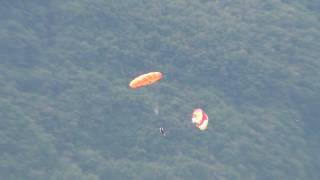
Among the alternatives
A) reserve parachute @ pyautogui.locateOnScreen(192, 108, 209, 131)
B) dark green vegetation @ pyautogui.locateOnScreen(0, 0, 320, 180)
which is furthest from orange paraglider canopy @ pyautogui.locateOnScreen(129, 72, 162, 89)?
reserve parachute @ pyautogui.locateOnScreen(192, 108, 209, 131)

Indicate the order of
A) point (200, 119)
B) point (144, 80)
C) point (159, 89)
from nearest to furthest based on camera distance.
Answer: point (200, 119)
point (144, 80)
point (159, 89)

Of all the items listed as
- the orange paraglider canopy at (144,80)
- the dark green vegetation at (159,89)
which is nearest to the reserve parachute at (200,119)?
the dark green vegetation at (159,89)

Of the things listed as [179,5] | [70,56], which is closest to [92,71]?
[70,56]

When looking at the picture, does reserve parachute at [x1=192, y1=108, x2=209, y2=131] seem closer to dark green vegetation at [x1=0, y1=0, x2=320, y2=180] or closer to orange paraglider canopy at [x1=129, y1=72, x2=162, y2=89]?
dark green vegetation at [x1=0, y1=0, x2=320, y2=180]

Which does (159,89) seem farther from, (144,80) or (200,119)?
(200,119)

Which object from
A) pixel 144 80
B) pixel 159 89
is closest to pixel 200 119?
pixel 159 89
